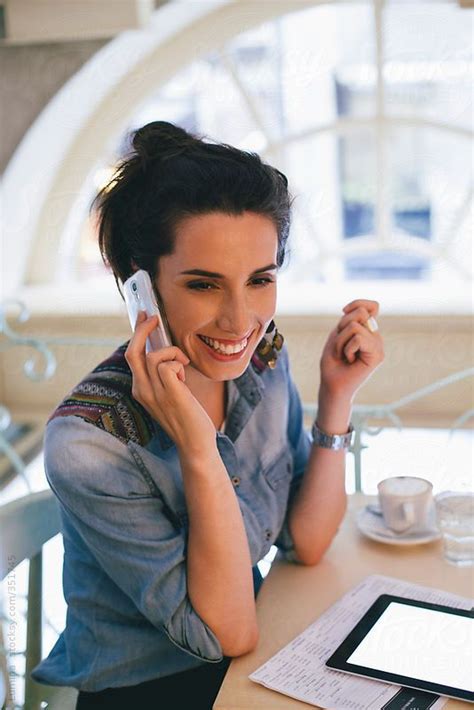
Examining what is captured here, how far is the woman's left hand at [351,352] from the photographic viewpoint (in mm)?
1500

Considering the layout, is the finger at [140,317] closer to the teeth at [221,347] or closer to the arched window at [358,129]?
the teeth at [221,347]

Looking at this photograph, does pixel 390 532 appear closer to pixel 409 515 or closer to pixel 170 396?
pixel 409 515

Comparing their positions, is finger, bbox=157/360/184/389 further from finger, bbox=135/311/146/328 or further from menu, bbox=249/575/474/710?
menu, bbox=249/575/474/710

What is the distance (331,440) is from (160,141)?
552 mm

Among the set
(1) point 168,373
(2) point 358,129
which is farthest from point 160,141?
(2) point 358,129

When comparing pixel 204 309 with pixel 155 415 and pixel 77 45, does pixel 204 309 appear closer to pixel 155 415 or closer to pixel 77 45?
pixel 155 415

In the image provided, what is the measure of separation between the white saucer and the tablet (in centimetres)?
19

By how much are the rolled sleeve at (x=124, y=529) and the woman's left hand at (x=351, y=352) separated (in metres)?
0.42

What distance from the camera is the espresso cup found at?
1.47 meters

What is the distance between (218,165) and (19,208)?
2867 mm

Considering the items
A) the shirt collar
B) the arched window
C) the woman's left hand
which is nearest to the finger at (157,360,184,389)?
the shirt collar

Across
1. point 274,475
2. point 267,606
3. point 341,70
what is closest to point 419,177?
point 341,70

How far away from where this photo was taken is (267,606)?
129 cm

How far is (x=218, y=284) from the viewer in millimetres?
1287
